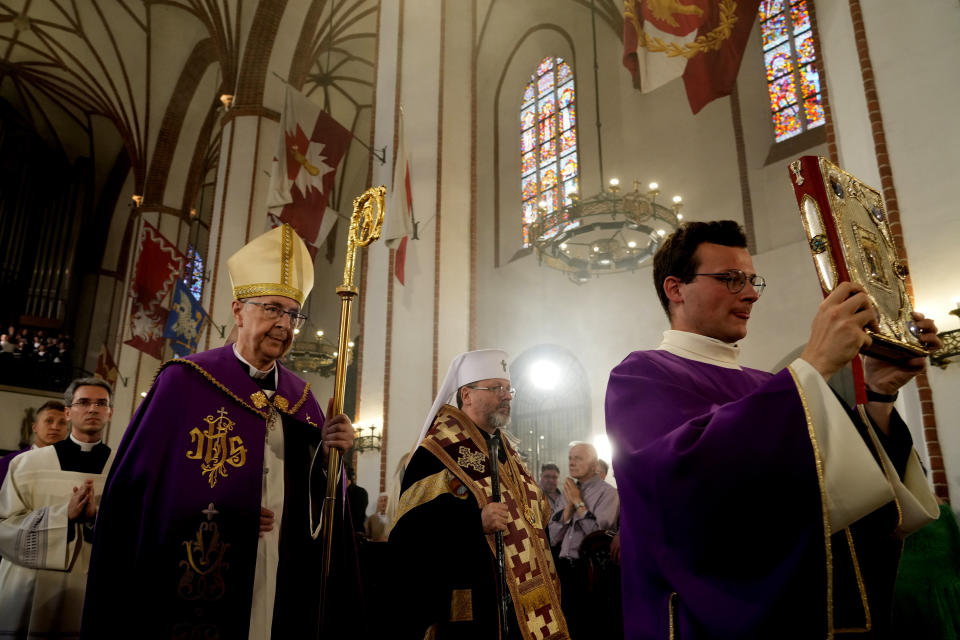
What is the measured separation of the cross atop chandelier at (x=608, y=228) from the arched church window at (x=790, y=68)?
6.20ft

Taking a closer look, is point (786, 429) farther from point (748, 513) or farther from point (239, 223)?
point (239, 223)

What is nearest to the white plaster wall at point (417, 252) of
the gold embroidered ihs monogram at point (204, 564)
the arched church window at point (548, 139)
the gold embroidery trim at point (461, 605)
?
the arched church window at point (548, 139)

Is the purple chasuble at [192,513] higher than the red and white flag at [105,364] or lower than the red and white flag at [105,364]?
lower

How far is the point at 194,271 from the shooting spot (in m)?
16.6

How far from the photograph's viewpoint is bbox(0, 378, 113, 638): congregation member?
2.90 metres

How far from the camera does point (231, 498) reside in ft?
8.01

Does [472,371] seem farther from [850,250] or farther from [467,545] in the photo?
[850,250]

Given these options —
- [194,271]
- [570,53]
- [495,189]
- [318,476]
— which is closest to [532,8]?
[570,53]

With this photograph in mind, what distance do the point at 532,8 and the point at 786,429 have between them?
1273 centimetres

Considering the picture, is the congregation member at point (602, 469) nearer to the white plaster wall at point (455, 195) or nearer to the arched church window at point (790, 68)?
the white plaster wall at point (455, 195)

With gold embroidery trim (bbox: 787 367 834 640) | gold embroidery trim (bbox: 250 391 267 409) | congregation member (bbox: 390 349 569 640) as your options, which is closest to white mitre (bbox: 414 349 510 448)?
congregation member (bbox: 390 349 569 640)

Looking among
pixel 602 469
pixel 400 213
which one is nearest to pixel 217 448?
pixel 602 469

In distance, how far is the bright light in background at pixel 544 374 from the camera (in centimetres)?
1077

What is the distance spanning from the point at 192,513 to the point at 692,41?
4.77 m
